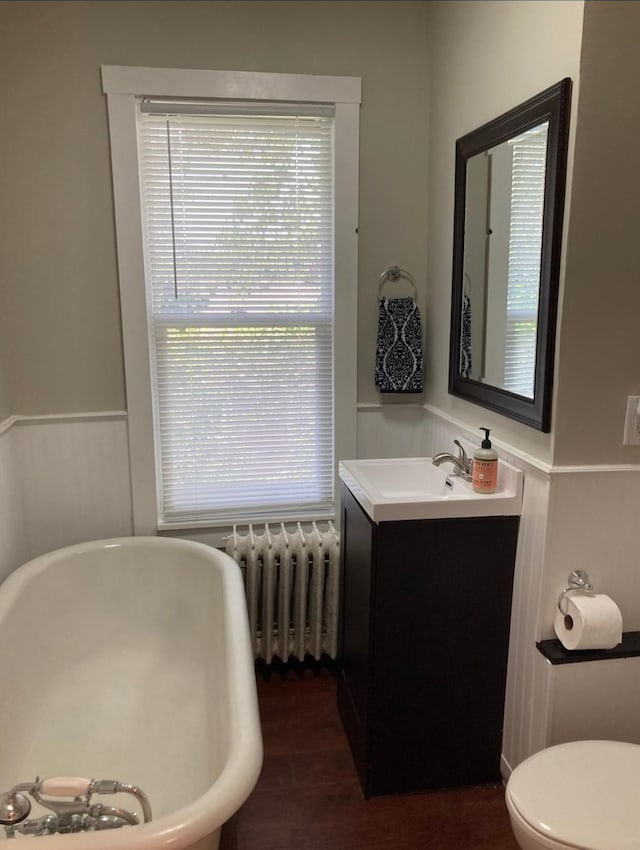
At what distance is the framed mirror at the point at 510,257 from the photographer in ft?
5.39

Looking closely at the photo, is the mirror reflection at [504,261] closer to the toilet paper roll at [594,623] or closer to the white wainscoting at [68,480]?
the toilet paper roll at [594,623]

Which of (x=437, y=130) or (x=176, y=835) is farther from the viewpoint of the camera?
(x=437, y=130)

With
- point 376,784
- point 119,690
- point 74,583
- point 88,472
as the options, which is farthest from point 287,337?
point 376,784

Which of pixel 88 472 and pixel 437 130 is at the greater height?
pixel 437 130

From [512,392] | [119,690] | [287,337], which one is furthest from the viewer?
[287,337]

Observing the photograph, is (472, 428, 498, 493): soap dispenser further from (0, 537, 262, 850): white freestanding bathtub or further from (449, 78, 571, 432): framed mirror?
(0, 537, 262, 850): white freestanding bathtub

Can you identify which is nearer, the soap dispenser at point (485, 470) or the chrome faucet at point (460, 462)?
the soap dispenser at point (485, 470)

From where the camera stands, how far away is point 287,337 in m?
2.63

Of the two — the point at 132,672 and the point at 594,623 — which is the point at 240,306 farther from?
the point at 594,623

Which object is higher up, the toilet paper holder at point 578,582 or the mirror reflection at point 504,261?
the mirror reflection at point 504,261

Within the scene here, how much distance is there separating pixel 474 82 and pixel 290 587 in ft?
6.29

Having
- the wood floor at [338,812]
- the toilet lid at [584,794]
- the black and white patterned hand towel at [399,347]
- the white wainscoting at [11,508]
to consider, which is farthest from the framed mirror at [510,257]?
the white wainscoting at [11,508]

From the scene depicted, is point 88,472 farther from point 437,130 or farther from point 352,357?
point 437,130

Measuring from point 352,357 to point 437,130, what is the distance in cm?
91
